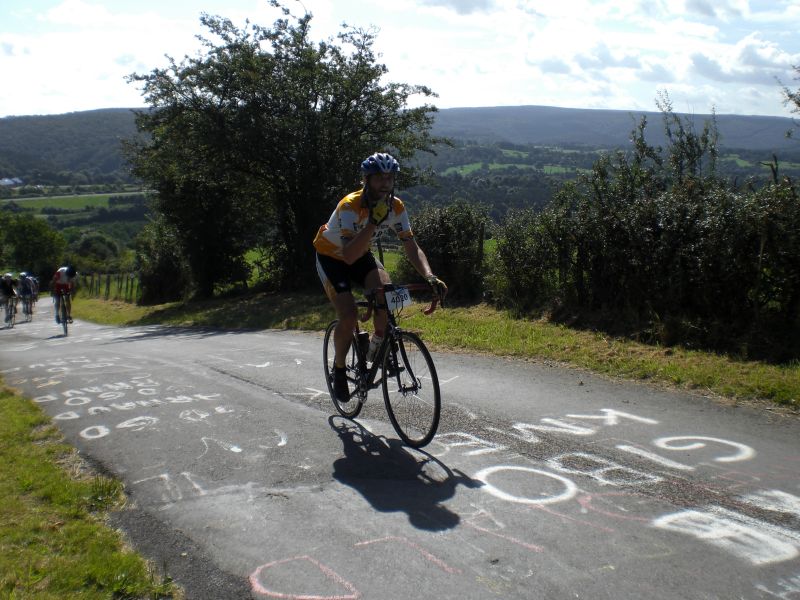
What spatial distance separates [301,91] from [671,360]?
16687 mm

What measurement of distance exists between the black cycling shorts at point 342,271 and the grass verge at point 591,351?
3.33 m

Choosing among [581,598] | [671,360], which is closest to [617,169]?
[671,360]

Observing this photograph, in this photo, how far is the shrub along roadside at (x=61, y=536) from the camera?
3352 mm

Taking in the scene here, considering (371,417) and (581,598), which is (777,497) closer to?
(581,598)

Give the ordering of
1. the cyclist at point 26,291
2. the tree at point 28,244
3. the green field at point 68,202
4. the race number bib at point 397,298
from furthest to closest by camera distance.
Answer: the green field at point 68,202 < the tree at point 28,244 < the cyclist at point 26,291 < the race number bib at point 397,298

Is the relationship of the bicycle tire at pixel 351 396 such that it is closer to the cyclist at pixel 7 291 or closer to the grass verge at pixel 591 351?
the grass verge at pixel 591 351

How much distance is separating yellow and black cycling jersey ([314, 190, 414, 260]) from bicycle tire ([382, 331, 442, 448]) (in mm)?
832

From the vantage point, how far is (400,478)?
15.6 feet

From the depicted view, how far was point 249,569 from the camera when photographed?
356cm

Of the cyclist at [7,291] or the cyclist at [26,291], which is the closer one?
the cyclist at [7,291]

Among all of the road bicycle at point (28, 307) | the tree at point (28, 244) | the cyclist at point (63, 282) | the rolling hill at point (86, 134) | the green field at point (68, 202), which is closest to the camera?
the cyclist at point (63, 282)

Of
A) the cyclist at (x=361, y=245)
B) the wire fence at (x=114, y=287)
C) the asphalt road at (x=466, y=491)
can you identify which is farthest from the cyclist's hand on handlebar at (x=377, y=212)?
the wire fence at (x=114, y=287)

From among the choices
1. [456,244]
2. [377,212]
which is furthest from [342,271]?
[456,244]

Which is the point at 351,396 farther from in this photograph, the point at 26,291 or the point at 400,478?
the point at 26,291
